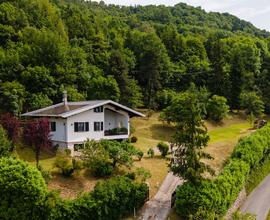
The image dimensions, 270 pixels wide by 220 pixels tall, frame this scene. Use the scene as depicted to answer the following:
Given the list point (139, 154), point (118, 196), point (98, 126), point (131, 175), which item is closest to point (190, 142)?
point (131, 175)

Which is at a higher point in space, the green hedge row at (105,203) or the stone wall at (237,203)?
the green hedge row at (105,203)

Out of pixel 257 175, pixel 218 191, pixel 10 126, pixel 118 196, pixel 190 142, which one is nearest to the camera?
pixel 118 196

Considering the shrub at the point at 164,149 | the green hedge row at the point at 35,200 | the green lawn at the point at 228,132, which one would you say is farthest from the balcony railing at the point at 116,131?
the green hedge row at the point at 35,200

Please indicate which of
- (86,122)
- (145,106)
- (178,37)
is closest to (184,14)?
(178,37)

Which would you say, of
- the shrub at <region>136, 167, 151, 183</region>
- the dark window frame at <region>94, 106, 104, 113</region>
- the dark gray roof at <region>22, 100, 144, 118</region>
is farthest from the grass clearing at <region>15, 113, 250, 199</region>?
the dark window frame at <region>94, 106, 104, 113</region>

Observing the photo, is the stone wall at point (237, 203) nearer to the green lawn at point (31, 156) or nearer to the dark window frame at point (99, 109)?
the green lawn at point (31, 156)

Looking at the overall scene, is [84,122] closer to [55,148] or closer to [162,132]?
[55,148]

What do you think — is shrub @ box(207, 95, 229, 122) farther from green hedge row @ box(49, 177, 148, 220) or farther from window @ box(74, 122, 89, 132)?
green hedge row @ box(49, 177, 148, 220)
